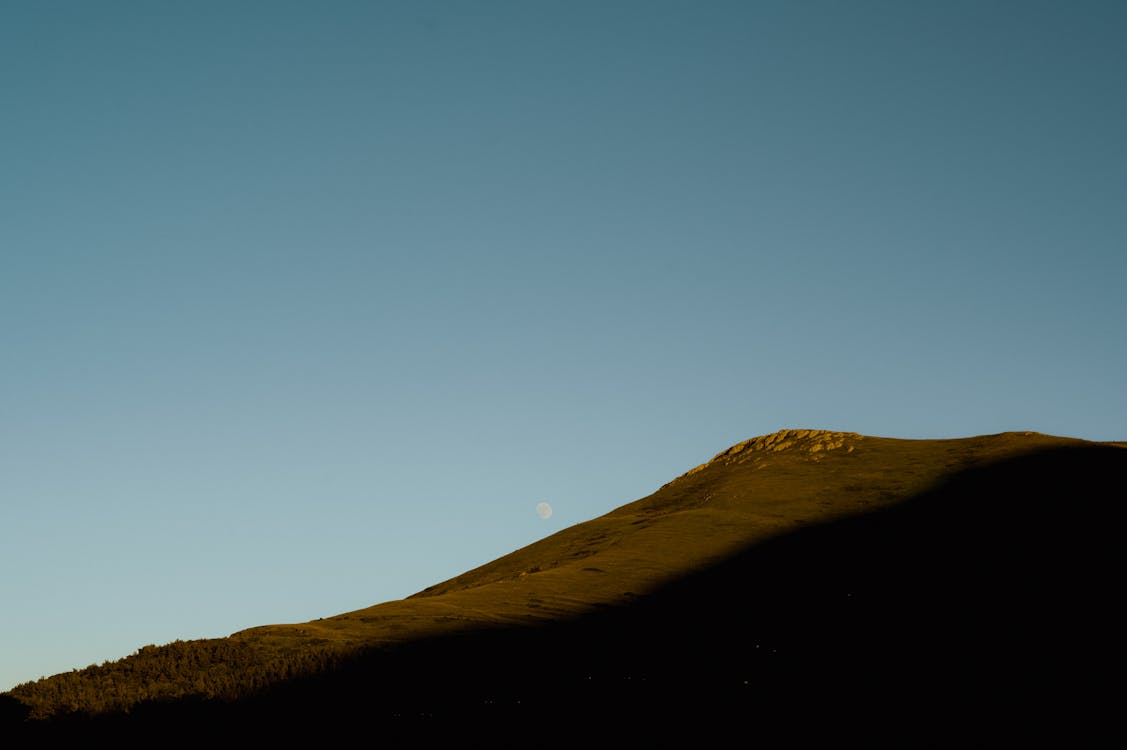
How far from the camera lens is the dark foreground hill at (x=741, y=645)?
34.2 meters

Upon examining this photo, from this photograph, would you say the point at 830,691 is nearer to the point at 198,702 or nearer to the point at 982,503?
the point at 198,702

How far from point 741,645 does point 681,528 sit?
3759 cm

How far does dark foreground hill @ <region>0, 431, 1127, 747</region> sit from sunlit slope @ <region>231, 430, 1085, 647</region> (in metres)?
0.44

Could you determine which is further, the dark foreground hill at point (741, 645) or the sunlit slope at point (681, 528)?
the sunlit slope at point (681, 528)

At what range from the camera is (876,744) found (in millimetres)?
31891

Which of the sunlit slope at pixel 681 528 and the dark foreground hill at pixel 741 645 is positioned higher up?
the sunlit slope at pixel 681 528

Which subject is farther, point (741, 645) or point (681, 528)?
point (681, 528)

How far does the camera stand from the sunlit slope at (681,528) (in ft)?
192

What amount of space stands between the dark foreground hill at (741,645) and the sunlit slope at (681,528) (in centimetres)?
44

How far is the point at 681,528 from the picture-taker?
8925cm

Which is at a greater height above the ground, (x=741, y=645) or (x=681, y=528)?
(x=681, y=528)

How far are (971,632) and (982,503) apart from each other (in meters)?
34.6

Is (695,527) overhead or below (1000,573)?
overhead

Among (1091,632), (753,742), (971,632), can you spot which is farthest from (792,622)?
(753,742)
